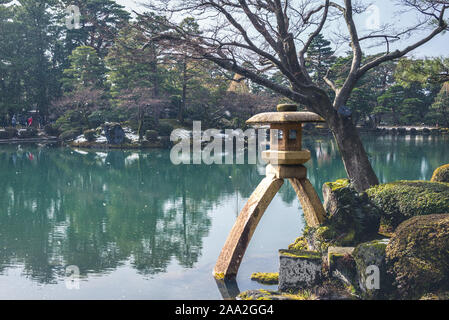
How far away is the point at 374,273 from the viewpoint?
4070mm

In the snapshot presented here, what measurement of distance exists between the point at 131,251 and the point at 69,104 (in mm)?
26638

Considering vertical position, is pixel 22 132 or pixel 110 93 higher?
pixel 110 93

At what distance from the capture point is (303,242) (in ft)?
20.4

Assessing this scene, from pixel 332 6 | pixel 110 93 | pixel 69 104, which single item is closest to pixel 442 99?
pixel 110 93

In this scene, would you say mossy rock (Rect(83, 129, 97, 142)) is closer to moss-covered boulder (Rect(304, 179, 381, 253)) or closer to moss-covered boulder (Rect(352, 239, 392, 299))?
moss-covered boulder (Rect(304, 179, 381, 253))

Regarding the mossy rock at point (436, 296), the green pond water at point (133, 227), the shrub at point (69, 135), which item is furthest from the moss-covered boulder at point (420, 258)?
the shrub at point (69, 135)

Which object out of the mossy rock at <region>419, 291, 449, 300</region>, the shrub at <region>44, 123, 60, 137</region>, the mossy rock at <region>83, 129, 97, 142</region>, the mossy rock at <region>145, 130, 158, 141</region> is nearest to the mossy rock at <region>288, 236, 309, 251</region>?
the mossy rock at <region>419, 291, 449, 300</region>

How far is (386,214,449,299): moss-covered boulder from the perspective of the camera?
151 inches

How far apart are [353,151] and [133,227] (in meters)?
4.15

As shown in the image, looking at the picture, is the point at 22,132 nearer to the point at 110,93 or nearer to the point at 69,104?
the point at 69,104

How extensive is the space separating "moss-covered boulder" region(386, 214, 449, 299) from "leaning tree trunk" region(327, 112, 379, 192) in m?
2.74

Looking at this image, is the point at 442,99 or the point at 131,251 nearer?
the point at 131,251

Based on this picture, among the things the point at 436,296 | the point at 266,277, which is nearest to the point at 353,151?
the point at 266,277

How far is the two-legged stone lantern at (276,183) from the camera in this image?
489 centimetres
